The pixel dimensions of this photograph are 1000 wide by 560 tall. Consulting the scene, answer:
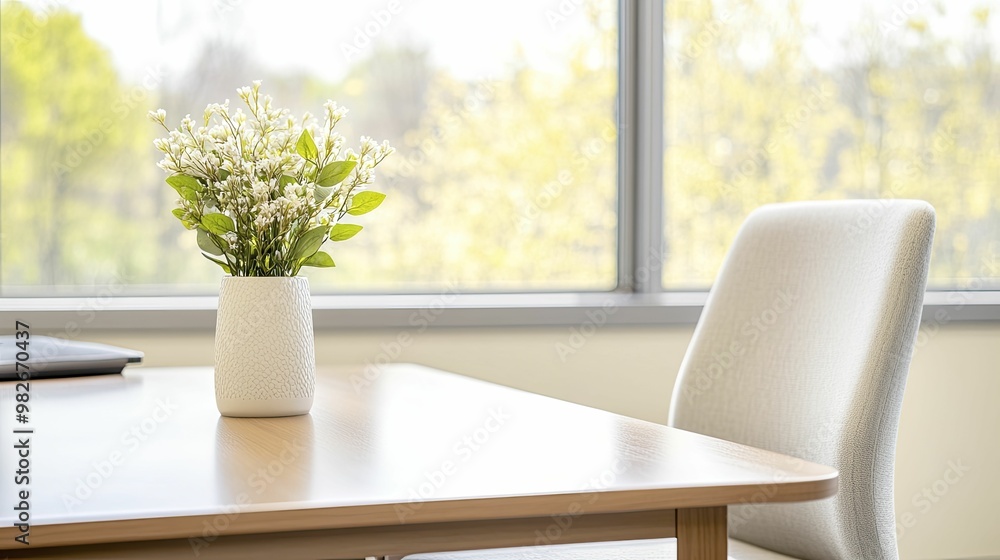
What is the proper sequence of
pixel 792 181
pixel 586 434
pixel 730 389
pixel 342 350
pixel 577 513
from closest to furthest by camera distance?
pixel 577 513 < pixel 586 434 < pixel 730 389 < pixel 342 350 < pixel 792 181

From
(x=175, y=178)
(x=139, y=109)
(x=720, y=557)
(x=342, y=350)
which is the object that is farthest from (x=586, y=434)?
(x=139, y=109)

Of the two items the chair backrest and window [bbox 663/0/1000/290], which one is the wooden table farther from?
window [bbox 663/0/1000/290]

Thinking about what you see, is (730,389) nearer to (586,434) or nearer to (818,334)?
(818,334)

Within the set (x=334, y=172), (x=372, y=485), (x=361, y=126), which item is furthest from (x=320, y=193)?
(x=361, y=126)

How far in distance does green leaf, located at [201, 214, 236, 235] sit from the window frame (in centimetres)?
92

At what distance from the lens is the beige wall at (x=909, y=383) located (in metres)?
2.11

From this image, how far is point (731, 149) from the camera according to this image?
2.38 meters

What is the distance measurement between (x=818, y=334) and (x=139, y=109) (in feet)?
4.81

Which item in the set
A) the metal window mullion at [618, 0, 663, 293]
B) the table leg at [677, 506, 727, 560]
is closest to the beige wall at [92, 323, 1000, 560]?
the metal window mullion at [618, 0, 663, 293]

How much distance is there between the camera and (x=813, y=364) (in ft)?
4.48

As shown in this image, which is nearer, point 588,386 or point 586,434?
point 586,434

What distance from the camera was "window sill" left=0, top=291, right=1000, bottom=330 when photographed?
1.96m

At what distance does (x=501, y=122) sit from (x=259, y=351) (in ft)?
4.11

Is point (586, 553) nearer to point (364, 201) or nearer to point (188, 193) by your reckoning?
point (364, 201)
